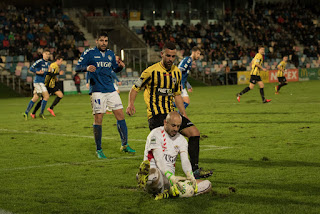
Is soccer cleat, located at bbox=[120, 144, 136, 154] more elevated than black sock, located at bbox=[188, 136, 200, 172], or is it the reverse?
black sock, located at bbox=[188, 136, 200, 172]

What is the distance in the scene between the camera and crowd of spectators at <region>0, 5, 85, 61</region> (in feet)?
112

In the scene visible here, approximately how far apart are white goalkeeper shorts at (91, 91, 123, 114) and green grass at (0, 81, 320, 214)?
2.65 ft

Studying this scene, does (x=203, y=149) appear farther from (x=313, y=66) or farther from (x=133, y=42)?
(x=313, y=66)

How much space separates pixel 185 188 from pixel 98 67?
4345 mm

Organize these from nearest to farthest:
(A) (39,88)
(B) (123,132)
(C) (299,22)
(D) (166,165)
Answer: (D) (166,165), (B) (123,132), (A) (39,88), (C) (299,22)

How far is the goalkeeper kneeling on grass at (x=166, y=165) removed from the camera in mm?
5852

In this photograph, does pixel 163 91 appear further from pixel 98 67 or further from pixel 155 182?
pixel 98 67

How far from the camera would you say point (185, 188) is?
5828 mm

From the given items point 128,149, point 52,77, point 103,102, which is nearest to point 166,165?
point 128,149

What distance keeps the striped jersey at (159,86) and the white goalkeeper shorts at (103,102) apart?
207 centimetres

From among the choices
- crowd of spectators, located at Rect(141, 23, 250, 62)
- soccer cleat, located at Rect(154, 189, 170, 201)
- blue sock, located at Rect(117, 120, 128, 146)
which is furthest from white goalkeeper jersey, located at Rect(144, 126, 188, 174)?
crowd of spectators, located at Rect(141, 23, 250, 62)

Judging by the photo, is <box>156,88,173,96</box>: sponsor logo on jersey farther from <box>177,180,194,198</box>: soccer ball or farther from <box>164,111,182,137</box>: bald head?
<box>177,180,194,198</box>: soccer ball

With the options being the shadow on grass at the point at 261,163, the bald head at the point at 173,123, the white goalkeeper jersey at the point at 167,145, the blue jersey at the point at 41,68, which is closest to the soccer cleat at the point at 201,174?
the white goalkeeper jersey at the point at 167,145

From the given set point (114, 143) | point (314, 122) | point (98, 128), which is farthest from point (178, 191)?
point (314, 122)
